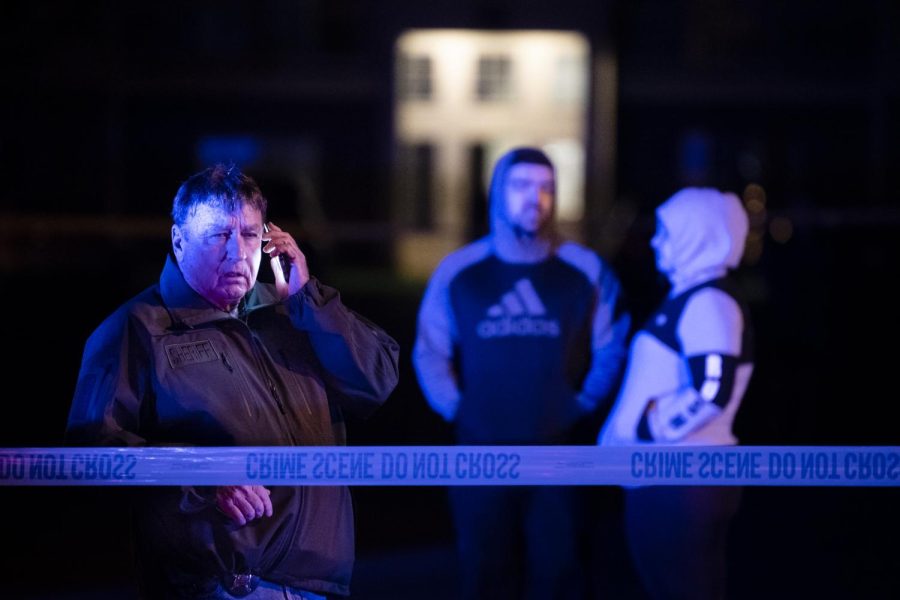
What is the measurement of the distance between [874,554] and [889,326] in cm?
688

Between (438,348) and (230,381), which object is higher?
(230,381)

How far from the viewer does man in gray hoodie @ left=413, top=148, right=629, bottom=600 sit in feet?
14.1

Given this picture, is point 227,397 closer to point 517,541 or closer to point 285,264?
point 285,264

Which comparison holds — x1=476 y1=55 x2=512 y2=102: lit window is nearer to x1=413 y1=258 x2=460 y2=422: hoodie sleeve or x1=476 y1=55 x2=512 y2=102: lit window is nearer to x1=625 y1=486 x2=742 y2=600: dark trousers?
x1=413 y1=258 x2=460 y2=422: hoodie sleeve

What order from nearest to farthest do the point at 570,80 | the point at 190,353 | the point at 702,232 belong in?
the point at 190,353 < the point at 702,232 < the point at 570,80

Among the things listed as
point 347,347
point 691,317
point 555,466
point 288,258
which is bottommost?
point 555,466

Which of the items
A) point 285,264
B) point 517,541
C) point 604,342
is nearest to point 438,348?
point 604,342

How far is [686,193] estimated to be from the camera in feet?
13.6

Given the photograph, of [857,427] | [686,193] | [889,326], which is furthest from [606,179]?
[686,193]

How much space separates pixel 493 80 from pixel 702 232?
77.6 ft

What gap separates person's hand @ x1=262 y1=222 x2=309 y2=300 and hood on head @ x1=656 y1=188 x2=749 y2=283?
144 cm

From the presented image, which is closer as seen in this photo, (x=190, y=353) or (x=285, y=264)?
(x=190, y=353)

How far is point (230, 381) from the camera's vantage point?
3080 mm

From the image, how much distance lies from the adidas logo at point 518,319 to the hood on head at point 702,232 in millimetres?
503
